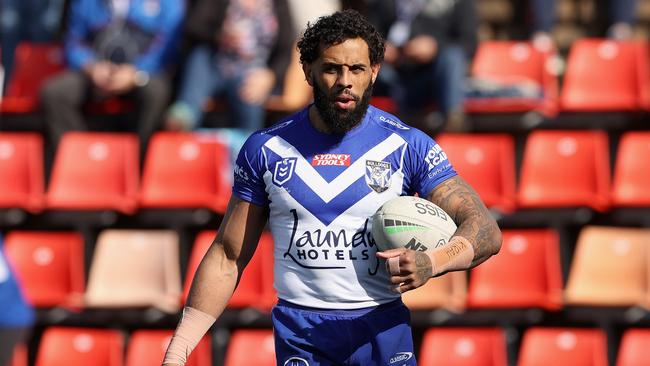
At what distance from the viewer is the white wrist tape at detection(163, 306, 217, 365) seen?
16.7 ft

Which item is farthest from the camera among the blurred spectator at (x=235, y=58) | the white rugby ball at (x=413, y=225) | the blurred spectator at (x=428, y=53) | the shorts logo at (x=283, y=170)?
the blurred spectator at (x=235, y=58)

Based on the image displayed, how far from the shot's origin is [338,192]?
194 inches

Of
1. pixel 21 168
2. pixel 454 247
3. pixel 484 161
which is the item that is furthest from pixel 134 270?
pixel 454 247

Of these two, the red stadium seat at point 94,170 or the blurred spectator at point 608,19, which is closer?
the red stadium seat at point 94,170

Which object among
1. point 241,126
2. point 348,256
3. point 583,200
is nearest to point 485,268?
point 583,200

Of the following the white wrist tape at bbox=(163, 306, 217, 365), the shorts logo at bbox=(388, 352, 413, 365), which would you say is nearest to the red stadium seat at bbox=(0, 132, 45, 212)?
the white wrist tape at bbox=(163, 306, 217, 365)

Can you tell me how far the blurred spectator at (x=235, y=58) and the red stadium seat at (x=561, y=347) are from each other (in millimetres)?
2776

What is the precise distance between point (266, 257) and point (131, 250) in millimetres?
1092

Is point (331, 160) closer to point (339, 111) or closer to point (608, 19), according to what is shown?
point (339, 111)

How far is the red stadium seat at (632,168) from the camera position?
9516 mm

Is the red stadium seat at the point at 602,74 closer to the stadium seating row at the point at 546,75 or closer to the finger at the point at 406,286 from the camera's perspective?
the stadium seating row at the point at 546,75

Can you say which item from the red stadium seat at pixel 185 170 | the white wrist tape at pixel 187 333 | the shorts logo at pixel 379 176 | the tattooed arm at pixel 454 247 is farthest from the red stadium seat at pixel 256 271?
the tattooed arm at pixel 454 247

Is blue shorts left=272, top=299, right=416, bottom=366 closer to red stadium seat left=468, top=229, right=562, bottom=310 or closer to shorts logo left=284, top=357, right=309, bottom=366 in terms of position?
shorts logo left=284, top=357, right=309, bottom=366

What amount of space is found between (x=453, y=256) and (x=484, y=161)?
5.09 meters
